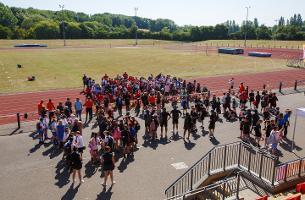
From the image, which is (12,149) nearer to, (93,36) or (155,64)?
(155,64)

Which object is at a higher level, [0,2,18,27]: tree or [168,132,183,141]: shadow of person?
[0,2,18,27]: tree

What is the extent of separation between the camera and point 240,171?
11.0 m

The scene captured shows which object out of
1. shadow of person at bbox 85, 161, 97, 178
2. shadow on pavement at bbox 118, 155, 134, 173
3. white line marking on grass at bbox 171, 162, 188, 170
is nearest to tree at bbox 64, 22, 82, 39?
shadow on pavement at bbox 118, 155, 134, 173

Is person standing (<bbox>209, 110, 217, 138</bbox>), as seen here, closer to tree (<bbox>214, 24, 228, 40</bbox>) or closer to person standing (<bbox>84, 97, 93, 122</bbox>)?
person standing (<bbox>84, 97, 93, 122</bbox>)

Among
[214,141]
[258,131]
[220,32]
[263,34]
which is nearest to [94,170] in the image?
[214,141]

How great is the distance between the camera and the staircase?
421 inches

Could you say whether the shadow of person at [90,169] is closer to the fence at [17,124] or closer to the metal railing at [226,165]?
the metal railing at [226,165]

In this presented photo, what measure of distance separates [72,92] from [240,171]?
20243mm

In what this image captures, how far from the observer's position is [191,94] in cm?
2428

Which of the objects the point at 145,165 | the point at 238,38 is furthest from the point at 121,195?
the point at 238,38

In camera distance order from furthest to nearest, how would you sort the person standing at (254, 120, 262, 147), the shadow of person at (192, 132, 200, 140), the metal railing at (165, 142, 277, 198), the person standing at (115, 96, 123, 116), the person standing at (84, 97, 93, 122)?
the person standing at (115, 96, 123, 116)
the person standing at (84, 97, 93, 122)
the shadow of person at (192, 132, 200, 140)
the person standing at (254, 120, 262, 147)
the metal railing at (165, 142, 277, 198)

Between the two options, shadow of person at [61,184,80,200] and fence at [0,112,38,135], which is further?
fence at [0,112,38,135]

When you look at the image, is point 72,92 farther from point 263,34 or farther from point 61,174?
point 263,34

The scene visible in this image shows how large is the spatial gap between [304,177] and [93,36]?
4730 inches
